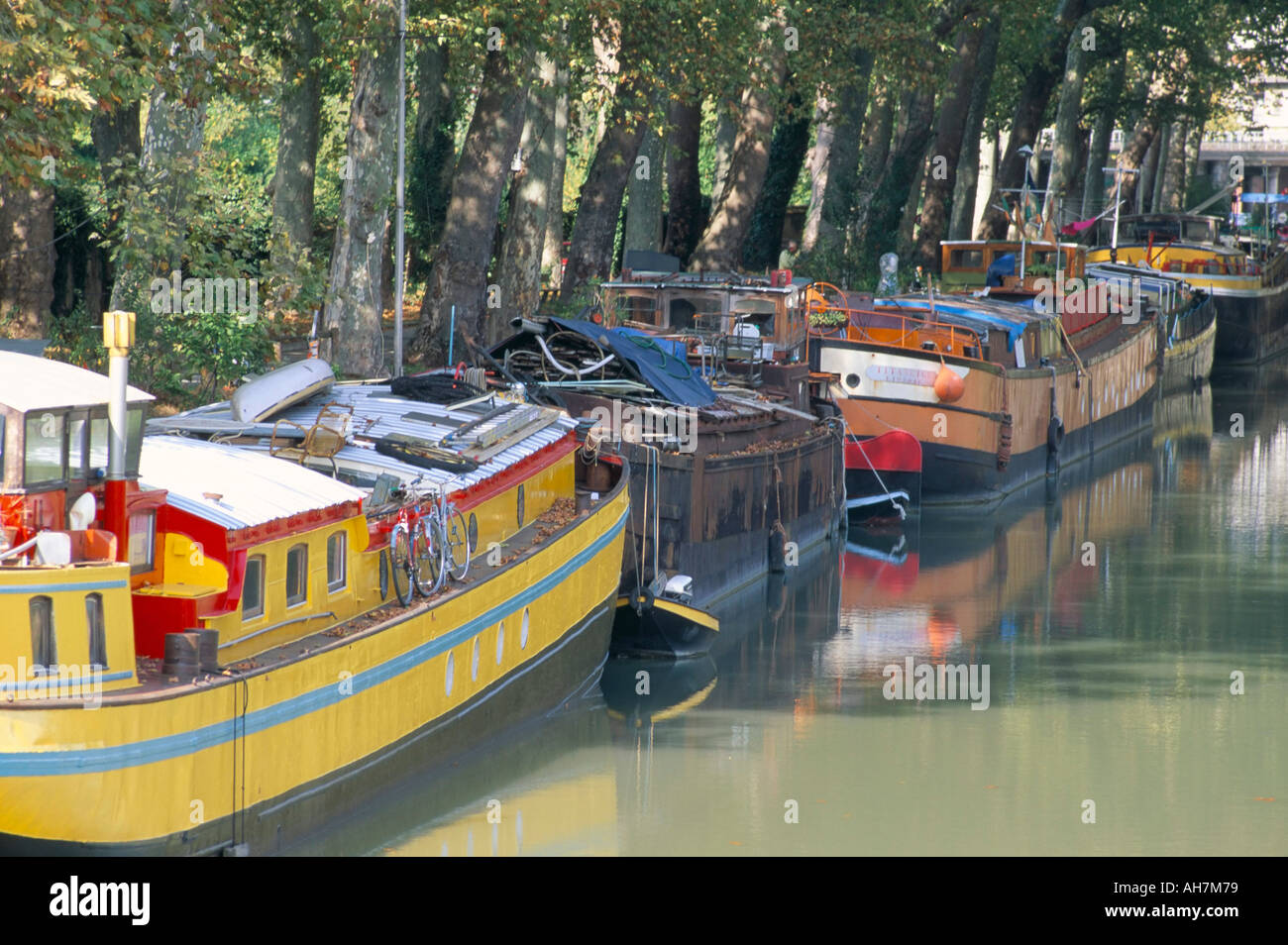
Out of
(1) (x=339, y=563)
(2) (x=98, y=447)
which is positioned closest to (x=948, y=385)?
(1) (x=339, y=563)

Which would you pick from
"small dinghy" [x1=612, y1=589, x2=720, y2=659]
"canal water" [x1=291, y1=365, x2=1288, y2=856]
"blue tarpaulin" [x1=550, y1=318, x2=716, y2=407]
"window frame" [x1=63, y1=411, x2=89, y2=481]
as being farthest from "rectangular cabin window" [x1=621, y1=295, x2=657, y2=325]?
"window frame" [x1=63, y1=411, x2=89, y2=481]

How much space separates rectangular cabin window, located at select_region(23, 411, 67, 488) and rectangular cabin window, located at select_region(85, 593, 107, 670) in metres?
0.93

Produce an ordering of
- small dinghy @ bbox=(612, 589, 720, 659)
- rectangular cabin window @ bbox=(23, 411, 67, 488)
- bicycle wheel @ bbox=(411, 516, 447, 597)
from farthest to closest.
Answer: small dinghy @ bbox=(612, 589, 720, 659), bicycle wheel @ bbox=(411, 516, 447, 597), rectangular cabin window @ bbox=(23, 411, 67, 488)

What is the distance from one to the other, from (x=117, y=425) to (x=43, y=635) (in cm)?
156

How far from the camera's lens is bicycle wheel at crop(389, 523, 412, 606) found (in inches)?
585

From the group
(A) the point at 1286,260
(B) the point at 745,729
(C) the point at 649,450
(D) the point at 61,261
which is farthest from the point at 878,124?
(B) the point at 745,729

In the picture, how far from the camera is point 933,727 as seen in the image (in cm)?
1886

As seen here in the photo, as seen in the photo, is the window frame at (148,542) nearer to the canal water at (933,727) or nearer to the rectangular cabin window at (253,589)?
the rectangular cabin window at (253,589)

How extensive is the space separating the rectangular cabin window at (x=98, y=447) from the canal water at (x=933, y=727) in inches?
135

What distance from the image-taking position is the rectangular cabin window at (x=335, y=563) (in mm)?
14305

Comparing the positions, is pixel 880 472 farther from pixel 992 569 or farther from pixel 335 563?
pixel 335 563

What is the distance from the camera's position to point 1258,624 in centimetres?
2448

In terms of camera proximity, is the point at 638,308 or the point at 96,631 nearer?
the point at 96,631

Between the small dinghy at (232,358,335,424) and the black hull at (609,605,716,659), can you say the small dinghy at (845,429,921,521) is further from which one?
the small dinghy at (232,358,335,424)
